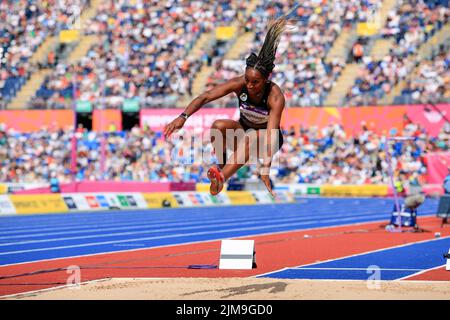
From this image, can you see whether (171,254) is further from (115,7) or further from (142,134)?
(115,7)

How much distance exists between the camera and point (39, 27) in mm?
41406

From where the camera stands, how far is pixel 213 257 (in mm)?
12727

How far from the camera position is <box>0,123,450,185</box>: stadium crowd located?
32.9 m

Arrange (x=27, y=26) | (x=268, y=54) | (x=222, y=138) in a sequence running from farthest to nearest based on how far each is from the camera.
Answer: (x=27, y=26) → (x=222, y=138) → (x=268, y=54)

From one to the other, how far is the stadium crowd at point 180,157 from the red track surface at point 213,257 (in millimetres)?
14847

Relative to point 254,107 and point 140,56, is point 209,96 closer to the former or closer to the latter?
point 254,107

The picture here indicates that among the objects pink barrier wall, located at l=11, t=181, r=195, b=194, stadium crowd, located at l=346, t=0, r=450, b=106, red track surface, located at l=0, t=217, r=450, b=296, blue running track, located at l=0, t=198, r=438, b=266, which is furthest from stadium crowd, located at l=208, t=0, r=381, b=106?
red track surface, located at l=0, t=217, r=450, b=296

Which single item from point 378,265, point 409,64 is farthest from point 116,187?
point 378,265

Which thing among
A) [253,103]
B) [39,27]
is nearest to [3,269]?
[253,103]

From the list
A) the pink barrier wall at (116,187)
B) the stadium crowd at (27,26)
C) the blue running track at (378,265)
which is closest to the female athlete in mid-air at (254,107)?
the blue running track at (378,265)

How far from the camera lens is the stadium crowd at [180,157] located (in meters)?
32.9

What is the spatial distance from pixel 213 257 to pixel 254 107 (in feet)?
15.3

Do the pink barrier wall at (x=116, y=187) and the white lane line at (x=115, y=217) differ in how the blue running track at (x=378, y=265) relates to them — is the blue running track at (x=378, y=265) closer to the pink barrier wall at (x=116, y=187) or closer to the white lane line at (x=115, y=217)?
the white lane line at (x=115, y=217)

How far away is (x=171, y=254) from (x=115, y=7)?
29209 mm
